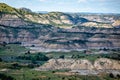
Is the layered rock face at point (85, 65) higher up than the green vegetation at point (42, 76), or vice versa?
the green vegetation at point (42, 76)

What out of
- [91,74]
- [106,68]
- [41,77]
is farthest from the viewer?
[106,68]

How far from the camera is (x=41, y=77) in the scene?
436 ft

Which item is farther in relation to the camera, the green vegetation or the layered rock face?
the layered rock face

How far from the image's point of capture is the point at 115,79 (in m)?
136

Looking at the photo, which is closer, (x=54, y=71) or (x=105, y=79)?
(x=105, y=79)

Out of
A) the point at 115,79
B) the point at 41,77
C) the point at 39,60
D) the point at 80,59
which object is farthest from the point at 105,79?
the point at 39,60

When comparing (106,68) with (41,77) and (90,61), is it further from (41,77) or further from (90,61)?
(41,77)

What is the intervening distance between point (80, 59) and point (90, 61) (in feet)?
16.1

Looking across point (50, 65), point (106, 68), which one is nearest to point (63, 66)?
point (50, 65)

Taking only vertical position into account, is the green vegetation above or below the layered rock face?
above

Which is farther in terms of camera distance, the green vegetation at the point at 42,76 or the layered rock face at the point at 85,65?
the layered rock face at the point at 85,65

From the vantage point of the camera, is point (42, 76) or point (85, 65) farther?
point (85, 65)

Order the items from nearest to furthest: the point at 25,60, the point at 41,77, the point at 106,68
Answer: the point at 41,77
the point at 106,68
the point at 25,60

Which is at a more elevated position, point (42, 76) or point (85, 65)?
point (42, 76)
